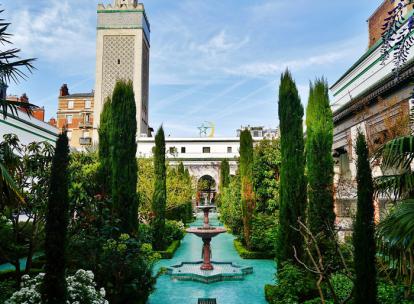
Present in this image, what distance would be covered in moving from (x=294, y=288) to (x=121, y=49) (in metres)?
44.8

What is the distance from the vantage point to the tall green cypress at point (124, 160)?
10008 mm

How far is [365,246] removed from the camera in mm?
4242

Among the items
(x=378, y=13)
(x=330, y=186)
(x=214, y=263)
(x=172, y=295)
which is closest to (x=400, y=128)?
(x=330, y=186)

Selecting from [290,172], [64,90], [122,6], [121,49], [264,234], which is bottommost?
[264,234]

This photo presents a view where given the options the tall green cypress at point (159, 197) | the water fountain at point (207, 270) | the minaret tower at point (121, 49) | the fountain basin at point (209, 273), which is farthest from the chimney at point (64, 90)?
the fountain basin at point (209, 273)

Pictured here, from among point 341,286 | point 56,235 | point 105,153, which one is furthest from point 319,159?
point 56,235

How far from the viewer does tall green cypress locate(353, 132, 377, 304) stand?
4.23 m

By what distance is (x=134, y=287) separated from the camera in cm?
663

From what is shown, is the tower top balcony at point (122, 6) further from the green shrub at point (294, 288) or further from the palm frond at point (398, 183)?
the palm frond at point (398, 183)

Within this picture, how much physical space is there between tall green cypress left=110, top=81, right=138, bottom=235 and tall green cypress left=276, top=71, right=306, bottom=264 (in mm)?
4053

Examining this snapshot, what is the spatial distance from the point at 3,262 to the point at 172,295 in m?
7.12

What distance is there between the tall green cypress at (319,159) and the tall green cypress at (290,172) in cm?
104

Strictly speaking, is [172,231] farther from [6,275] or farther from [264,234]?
[6,275]

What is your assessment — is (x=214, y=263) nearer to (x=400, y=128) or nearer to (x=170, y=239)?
(x=170, y=239)
